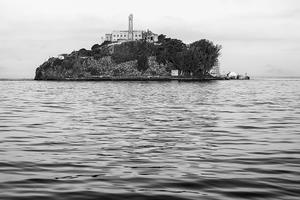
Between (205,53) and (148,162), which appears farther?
(205,53)

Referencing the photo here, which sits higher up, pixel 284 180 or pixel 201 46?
pixel 201 46

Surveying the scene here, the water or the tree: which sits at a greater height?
the tree

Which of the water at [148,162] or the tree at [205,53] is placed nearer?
the water at [148,162]

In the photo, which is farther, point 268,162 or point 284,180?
point 268,162

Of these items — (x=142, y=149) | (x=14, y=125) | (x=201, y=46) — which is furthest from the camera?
(x=201, y=46)

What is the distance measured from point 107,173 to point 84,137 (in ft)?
22.3

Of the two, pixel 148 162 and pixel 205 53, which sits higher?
pixel 205 53

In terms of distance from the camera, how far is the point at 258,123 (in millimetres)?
22828

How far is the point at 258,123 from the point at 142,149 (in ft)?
35.5

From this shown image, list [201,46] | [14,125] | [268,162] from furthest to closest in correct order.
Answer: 1. [201,46]
2. [14,125]
3. [268,162]

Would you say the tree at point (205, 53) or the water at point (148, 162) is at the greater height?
the tree at point (205, 53)

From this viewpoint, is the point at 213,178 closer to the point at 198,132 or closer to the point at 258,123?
the point at 198,132

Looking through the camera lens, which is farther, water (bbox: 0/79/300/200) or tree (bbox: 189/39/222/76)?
tree (bbox: 189/39/222/76)

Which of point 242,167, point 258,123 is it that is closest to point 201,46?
point 258,123
